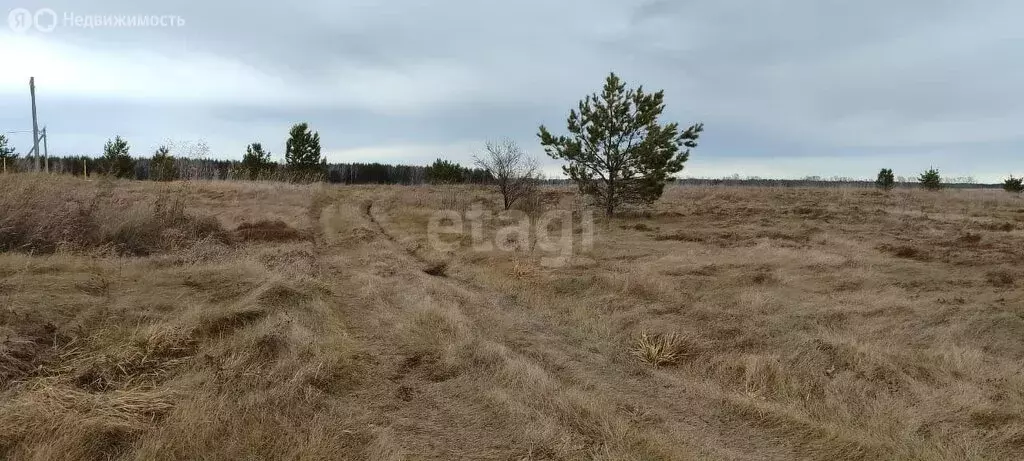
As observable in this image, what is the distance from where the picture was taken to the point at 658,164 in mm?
14711

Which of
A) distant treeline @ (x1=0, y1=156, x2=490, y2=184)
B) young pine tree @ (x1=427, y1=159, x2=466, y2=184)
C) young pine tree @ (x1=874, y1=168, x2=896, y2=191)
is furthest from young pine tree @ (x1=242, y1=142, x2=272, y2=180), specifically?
young pine tree @ (x1=874, y1=168, x2=896, y2=191)

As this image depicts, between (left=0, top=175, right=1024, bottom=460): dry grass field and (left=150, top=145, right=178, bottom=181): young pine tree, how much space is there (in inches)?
609

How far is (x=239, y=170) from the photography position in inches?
1035

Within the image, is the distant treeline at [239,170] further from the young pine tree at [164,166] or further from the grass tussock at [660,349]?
the grass tussock at [660,349]

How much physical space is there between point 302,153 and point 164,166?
5.95 metres

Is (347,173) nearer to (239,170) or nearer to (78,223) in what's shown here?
(239,170)

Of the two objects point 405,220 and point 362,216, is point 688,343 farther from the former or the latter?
point 362,216

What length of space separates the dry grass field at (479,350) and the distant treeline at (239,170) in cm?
768

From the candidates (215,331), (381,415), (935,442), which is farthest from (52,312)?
(935,442)

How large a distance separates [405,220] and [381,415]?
11101mm

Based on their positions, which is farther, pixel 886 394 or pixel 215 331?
pixel 215 331

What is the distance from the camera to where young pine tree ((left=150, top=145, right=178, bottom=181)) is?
2216cm

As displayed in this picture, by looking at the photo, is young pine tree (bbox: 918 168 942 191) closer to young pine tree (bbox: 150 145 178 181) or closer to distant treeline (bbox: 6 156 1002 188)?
distant treeline (bbox: 6 156 1002 188)

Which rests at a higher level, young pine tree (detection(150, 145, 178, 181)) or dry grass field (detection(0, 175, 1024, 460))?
young pine tree (detection(150, 145, 178, 181))
